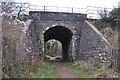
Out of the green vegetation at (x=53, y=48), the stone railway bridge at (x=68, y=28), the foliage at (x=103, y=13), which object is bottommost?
the green vegetation at (x=53, y=48)

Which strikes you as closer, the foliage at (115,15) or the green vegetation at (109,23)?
the green vegetation at (109,23)

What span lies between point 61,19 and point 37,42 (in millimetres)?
2829

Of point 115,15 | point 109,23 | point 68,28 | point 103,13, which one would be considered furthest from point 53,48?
point 115,15

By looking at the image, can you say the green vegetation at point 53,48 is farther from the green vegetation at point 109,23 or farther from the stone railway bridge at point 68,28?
the green vegetation at point 109,23

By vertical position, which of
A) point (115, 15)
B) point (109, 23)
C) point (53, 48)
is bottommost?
point (53, 48)

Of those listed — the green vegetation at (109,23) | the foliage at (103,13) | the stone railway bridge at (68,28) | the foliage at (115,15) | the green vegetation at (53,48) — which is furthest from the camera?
the green vegetation at (53,48)

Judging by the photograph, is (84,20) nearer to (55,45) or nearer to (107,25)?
(107,25)

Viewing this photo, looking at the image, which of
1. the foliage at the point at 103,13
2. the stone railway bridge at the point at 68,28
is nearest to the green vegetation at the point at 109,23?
the foliage at the point at 103,13

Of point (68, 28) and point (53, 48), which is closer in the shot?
point (68, 28)

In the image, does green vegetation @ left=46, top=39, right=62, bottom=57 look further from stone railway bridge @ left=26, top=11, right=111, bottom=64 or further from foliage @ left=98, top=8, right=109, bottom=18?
foliage @ left=98, top=8, right=109, bottom=18

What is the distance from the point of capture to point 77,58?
21.5 m

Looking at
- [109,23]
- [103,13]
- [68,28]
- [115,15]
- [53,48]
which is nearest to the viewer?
[115,15]

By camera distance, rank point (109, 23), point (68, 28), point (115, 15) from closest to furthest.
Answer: point (115, 15) < point (109, 23) < point (68, 28)

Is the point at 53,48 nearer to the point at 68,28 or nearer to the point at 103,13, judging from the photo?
the point at 68,28
